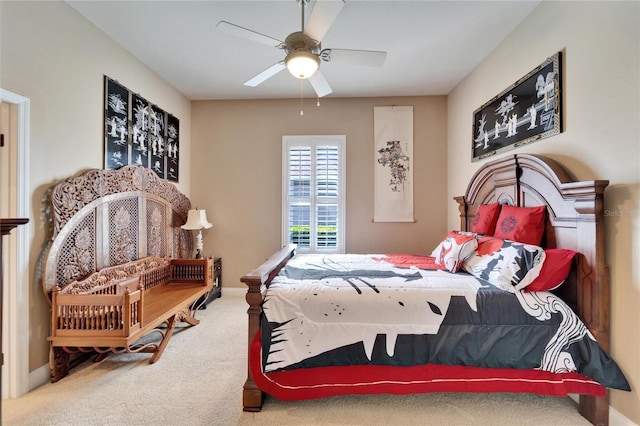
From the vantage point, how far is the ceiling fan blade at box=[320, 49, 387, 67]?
2.03 meters

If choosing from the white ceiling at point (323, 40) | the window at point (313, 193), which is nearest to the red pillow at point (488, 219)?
the white ceiling at point (323, 40)

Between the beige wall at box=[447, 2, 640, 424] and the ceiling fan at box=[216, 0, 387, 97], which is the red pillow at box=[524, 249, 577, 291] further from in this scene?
the ceiling fan at box=[216, 0, 387, 97]

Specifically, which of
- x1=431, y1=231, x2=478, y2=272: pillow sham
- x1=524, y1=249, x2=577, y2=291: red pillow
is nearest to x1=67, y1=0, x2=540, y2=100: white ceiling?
x1=431, y1=231, x2=478, y2=272: pillow sham

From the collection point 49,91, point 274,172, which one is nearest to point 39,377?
point 49,91

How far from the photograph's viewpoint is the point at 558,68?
200 cm

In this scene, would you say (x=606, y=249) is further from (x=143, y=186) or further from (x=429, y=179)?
(x=143, y=186)

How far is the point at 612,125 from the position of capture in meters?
1.63

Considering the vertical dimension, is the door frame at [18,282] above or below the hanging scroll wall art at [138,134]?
below

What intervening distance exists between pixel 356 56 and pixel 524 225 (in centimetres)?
172

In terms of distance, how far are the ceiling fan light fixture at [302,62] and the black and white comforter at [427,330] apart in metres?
1.52

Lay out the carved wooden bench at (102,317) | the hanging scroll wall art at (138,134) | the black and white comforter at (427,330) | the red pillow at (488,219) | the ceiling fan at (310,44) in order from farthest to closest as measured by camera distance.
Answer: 1. the hanging scroll wall art at (138,134)
2. the red pillow at (488,219)
3. the carved wooden bench at (102,317)
4. the ceiling fan at (310,44)
5. the black and white comforter at (427,330)

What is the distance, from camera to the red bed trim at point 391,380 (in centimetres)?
167

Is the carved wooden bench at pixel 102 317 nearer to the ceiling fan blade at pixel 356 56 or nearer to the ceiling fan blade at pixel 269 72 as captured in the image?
the ceiling fan blade at pixel 269 72

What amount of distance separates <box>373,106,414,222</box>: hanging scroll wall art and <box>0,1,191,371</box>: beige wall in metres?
3.08
